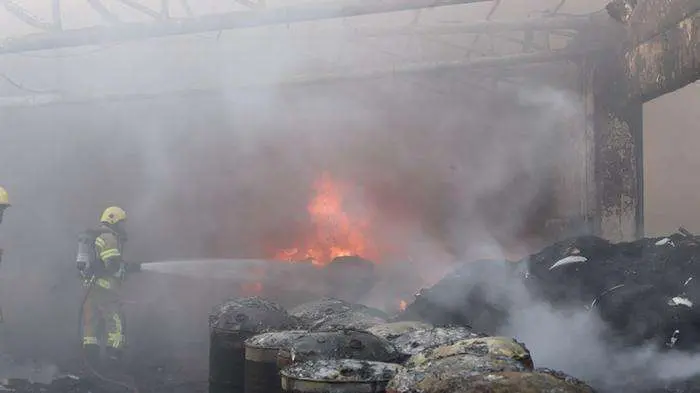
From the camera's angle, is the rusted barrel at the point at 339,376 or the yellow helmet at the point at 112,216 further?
the yellow helmet at the point at 112,216

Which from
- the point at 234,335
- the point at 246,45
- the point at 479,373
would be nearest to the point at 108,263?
the point at 234,335

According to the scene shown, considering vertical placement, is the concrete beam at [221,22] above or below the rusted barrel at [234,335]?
above

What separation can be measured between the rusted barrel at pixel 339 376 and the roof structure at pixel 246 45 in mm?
5200

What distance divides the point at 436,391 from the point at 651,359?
10.3ft

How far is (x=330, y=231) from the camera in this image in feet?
48.2

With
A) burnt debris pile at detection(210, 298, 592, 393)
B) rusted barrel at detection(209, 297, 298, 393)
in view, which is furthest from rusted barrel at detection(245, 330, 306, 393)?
rusted barrel at detection(209, 297, 298, 393)

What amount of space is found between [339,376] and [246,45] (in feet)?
27.1

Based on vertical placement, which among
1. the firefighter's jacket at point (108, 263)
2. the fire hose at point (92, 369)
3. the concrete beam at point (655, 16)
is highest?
the concrete beam at point (655, 16)

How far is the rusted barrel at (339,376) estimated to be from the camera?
382 cm

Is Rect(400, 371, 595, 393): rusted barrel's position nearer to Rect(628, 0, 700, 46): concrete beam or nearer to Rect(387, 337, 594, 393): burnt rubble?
A: Rect(387, 337, 594, 393): burnt rubble

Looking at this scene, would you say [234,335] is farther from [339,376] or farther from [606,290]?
[606,290]

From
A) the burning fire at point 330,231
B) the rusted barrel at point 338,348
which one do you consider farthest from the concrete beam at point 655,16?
the burning fire at point 330,231

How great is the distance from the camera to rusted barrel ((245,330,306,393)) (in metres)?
4.88

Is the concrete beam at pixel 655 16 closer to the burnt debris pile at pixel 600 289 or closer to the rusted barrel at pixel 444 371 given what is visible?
the burnt debris pile at pixel 600 289
